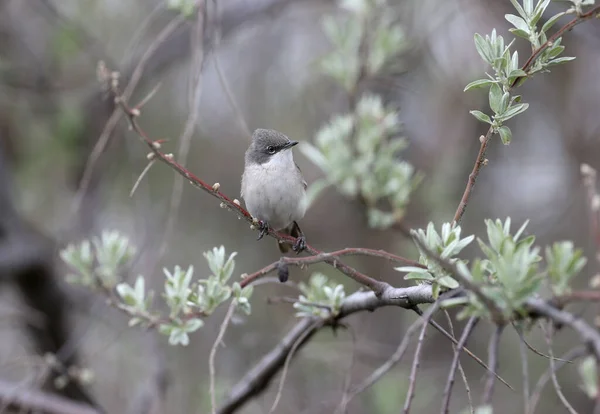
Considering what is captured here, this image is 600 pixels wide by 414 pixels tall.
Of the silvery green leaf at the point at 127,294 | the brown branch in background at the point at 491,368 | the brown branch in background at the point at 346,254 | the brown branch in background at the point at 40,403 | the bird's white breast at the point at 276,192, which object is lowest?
the brown branch in background at the point at 491,368

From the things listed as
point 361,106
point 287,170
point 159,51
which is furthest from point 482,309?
point 159,51

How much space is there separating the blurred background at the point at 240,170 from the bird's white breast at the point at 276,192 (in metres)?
0.83

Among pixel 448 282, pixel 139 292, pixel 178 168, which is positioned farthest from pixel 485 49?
pixel 139 292

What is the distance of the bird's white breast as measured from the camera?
4.21m

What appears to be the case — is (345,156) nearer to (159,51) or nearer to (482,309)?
(482,309)

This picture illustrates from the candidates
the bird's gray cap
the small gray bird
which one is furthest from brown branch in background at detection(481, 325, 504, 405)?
the bird's gray cap

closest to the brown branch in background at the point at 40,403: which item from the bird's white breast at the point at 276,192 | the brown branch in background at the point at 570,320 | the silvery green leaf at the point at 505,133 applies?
the bird's white breast at the point at 276,192

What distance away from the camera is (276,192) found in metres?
4.19

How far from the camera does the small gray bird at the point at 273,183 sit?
4215 millimetres

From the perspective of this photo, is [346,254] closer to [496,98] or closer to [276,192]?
[496,98]

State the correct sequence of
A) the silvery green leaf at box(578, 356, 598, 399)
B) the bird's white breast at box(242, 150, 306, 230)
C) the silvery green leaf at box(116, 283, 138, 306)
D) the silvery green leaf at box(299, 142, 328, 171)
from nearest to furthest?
the silvery green leaf at box(578, 356, 598, 399)
the silvery green leaf at box(116, 283, 138, 306)
the silvery green leaf at box(299, 142, 328, 171)
the bird's white breast at box(242, 150, 306, 230)

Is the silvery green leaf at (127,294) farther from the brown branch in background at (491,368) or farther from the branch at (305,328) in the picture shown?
the brown branch in background at (491,368)

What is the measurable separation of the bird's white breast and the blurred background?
0.83m

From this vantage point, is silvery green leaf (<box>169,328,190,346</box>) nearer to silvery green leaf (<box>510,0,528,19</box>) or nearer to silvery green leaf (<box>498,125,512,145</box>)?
silvery green leaf (<box>498,125,512,145</box>)
